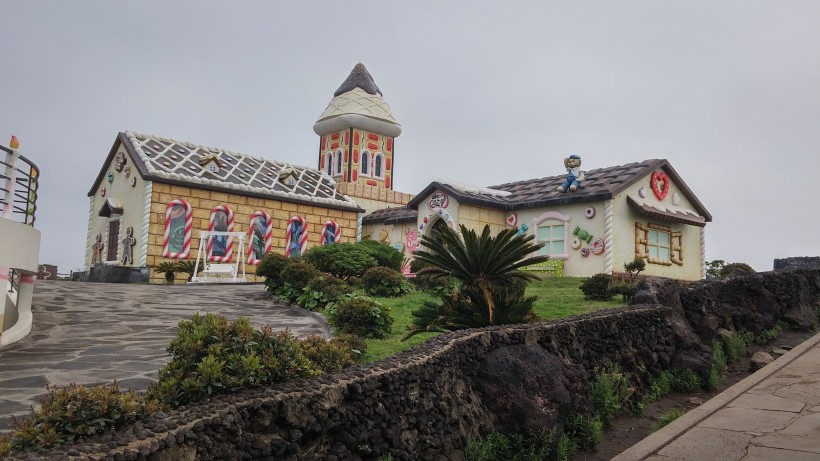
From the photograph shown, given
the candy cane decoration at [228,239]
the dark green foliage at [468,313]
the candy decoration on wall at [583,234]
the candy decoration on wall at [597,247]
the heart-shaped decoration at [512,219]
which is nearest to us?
the dark green foliage at [468,313]

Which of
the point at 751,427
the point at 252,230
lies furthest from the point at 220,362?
the point at 252,230

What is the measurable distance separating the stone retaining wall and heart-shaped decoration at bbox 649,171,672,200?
11.5 metres

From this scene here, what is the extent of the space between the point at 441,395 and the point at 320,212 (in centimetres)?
2182

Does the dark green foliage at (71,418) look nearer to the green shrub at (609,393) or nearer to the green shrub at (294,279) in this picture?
the green shrub at (609,393)

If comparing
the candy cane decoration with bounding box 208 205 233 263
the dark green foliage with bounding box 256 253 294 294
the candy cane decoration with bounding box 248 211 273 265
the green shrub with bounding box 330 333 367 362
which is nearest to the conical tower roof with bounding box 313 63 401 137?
the candy cane decoration with bounding box 248 211 273 265

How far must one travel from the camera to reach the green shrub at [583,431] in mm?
7926

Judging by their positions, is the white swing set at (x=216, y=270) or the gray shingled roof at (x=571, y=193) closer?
the white swing set at (x=216, y=270)

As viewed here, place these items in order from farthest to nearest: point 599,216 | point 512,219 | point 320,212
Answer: point 320,212
point 512,219
point 599,216

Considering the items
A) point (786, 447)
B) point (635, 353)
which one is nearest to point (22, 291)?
point (635, 353)

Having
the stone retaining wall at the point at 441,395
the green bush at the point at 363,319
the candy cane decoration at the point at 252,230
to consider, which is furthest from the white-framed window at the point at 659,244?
the green bush at the point at 363,319

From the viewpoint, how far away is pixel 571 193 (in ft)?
75.0

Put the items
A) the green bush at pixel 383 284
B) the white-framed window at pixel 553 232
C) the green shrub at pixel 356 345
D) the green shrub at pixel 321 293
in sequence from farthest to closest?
the white-framed window at pixel 553 232, the green bush at pixel 383 284, the green shrub at pixel 321 293, the green shrub at pixel 356 345

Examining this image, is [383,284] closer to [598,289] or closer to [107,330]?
[598,289]

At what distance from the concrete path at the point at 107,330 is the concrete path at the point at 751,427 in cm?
612
